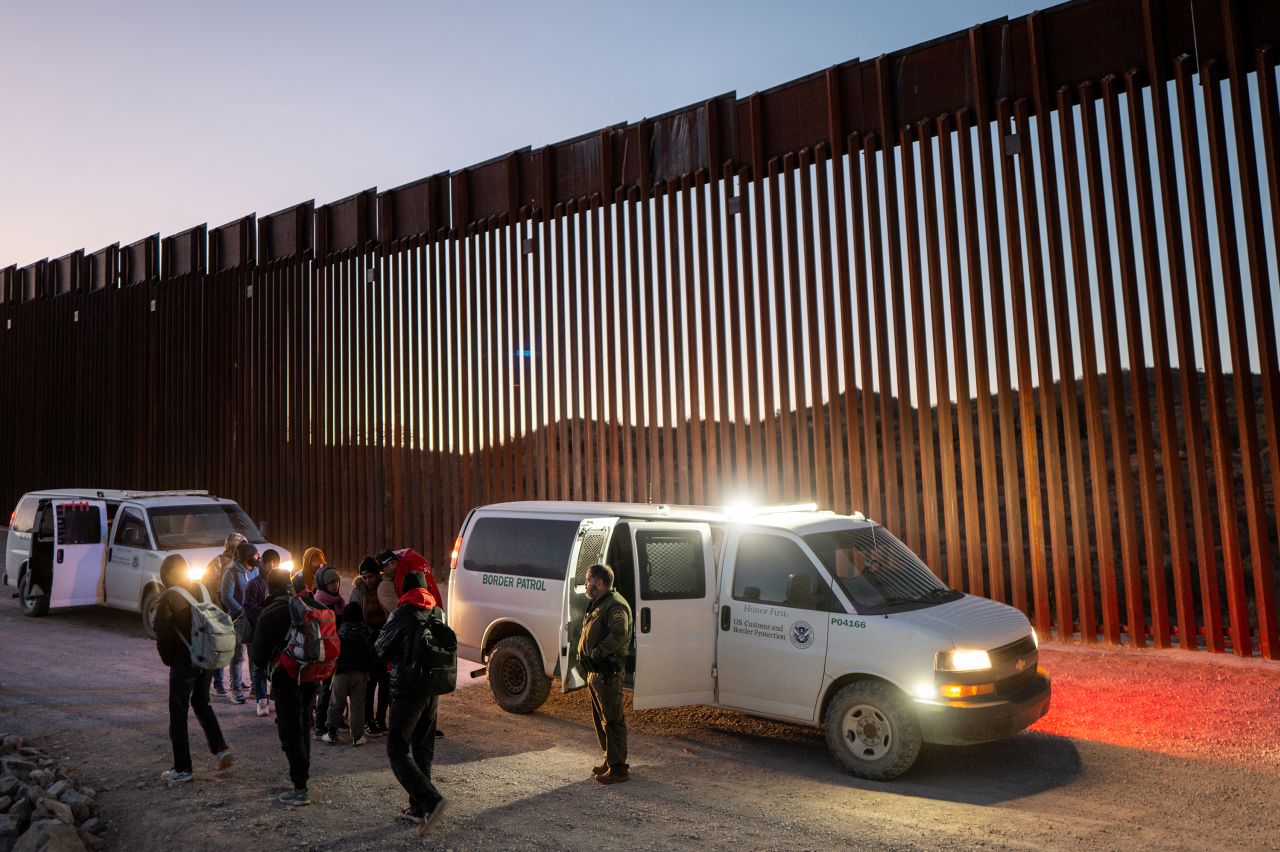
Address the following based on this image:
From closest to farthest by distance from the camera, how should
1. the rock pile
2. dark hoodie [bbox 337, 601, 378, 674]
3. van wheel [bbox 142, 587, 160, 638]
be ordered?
the rock pile → dark hoodie [bbox 337, 601, 378, 674] → van wheel [bbox 142, 587, 160, 638]

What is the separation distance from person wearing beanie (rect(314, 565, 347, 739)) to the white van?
195 inches

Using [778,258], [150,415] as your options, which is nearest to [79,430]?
[150,415]

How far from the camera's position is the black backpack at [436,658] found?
5.76 metres

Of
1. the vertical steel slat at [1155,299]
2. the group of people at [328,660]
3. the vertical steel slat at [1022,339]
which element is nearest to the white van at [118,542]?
the group of people at [328,660]

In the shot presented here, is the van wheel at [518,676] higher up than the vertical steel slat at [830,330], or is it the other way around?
the vertical steel slat at [830,330]

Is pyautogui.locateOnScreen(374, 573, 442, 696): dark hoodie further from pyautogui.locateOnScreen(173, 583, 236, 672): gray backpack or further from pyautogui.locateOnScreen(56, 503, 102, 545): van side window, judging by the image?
pyautogui.locateOnScreen(56, 503, 102, 545): van side window

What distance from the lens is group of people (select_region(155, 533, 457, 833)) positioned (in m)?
5.77

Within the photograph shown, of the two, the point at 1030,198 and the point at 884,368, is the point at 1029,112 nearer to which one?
the point at 1030,198

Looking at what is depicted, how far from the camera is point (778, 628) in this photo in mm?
7477

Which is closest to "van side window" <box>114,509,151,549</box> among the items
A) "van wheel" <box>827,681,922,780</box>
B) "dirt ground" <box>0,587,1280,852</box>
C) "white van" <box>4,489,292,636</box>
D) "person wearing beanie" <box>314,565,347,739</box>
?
"white van" <box>4,489,292,636</box>

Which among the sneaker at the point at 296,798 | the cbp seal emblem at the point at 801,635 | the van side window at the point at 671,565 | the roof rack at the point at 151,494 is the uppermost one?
the roof rack at the point at 151,494

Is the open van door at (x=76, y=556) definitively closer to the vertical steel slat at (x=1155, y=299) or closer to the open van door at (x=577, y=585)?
the open van door at (x=577, y=585)

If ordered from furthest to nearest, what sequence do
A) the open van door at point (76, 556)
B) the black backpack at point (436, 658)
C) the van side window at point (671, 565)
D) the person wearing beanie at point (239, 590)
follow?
the open van door at point (76, 556) < the person wearing beanie at point (239, 590) < the van side window at point (671, 565) < the black backpack at point (436, 658)

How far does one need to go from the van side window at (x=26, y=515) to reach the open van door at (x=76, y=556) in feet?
5.40
